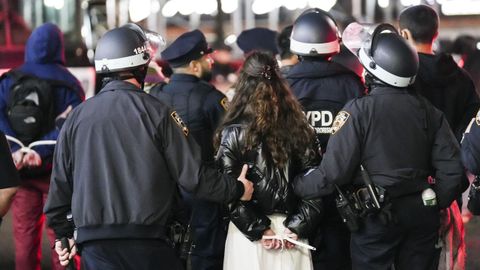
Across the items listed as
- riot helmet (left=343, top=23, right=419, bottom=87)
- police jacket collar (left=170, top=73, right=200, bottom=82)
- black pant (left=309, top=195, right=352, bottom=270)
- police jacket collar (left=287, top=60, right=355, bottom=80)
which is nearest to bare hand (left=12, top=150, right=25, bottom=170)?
police jacket collar (left=170, top=73, right=200, bottom=82)

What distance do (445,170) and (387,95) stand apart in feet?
1.80

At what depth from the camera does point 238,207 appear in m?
5.09

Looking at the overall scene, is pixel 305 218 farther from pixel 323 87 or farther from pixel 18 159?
pixel 18 159

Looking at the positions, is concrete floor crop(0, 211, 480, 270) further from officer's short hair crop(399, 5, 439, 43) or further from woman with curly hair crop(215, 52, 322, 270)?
woman with curly hair crop(215, 52, 322, 270)

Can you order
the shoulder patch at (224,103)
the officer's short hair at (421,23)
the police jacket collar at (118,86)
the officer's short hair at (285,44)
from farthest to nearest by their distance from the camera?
the officer's short hair at (285,44)
the shoulder patch at (224,103)
the officer's short hair at (421,23)
the police jacket collar at (118,86)

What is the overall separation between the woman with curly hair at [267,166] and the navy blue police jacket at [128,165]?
1.55 feet

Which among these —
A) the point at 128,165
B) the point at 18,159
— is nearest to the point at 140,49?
the point at 128,165

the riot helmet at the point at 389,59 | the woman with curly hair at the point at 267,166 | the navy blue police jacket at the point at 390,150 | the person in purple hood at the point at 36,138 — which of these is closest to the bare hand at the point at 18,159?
the person in purple hood at the point at 36,138

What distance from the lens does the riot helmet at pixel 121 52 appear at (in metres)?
4.70

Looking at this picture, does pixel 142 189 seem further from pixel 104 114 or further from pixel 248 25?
pixel 248 25

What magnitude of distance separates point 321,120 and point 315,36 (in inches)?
22.5

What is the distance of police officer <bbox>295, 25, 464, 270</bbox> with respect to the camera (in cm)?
496

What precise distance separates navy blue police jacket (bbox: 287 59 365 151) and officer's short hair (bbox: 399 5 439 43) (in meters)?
0.56

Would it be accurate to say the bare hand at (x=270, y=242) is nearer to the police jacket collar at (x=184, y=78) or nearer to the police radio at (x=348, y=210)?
the police radio at (x=348, y=210)
